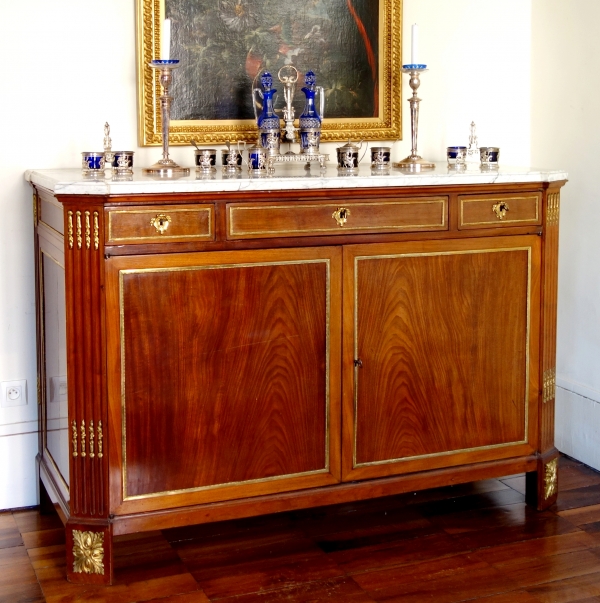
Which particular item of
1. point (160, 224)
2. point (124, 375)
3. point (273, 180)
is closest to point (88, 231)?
point (160, 224)

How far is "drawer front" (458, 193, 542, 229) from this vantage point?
2877 mm

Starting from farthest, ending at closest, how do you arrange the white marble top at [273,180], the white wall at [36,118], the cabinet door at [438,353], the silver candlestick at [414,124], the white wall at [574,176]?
the white wall at [574,176], the silver candlestick at [414,124], the white wall at [36,118], the cabinet door at [438,353], the white marble top at [273,180]

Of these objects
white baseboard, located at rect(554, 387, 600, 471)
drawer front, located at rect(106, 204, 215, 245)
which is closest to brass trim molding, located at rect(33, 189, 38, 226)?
drawer front, located at rect(106, 204, 215, 245)

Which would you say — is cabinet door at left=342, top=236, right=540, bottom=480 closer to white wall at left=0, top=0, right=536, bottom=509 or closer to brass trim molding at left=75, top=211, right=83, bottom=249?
brass trim molding at left=75, top=211, right=83, bottom=249

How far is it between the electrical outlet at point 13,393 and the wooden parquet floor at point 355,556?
1.19ft

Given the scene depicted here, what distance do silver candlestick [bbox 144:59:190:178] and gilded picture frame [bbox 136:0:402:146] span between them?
0.16 metres

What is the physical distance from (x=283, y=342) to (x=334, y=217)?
0.39 meters

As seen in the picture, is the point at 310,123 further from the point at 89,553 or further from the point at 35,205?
the point at 89,553

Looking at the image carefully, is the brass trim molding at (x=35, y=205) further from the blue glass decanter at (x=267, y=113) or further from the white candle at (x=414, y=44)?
the white candle at (x=414, y=44)

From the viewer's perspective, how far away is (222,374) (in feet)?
8.77

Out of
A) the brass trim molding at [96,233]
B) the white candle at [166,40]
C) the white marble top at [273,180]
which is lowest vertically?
the brass trim molding at [96,233]

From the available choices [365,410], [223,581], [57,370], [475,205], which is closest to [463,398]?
[365,410]

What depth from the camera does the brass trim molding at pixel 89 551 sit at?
8.55ft

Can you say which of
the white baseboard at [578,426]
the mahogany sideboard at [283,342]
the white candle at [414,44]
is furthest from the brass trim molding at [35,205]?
the white baseboard at [578,426]
